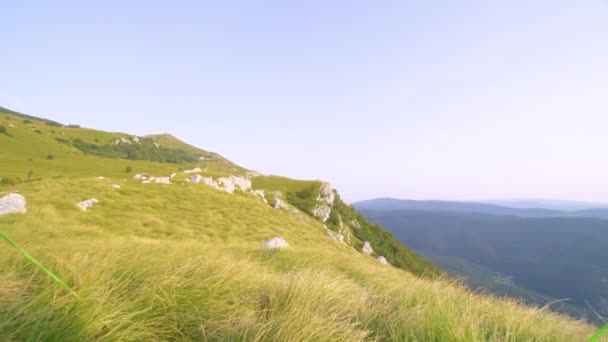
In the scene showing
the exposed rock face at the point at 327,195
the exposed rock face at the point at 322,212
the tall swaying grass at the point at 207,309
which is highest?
the tall swaying grass at the point at 207,309

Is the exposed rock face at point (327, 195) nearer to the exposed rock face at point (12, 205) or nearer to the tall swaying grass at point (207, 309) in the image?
the exposed rock face at point (12, 205)

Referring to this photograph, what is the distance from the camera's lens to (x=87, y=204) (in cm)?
1839

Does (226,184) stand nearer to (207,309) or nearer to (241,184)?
(241,184)

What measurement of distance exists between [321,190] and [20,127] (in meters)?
98.0

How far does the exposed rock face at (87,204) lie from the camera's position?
17675mm

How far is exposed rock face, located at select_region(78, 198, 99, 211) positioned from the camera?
1767 cm

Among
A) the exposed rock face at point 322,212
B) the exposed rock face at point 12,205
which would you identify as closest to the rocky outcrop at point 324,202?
the exposed rock face at point 322,212

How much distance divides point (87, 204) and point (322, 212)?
185 ft

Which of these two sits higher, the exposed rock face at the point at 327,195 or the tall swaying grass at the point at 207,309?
the tall swaying grass at the point at 207,309

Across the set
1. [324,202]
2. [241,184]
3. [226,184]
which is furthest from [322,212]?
[226,184]

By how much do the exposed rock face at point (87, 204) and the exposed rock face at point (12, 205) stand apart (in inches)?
113

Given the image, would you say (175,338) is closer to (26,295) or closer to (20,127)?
(26,295)

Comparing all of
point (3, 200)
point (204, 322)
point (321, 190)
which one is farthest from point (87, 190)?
point (321, 190)

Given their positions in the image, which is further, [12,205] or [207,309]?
[12,205]
